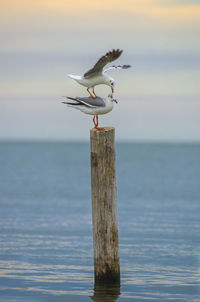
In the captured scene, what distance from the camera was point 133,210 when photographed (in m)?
37.9

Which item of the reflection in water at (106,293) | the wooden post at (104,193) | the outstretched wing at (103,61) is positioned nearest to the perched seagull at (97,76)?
A: the outstretched wing at (103,61)

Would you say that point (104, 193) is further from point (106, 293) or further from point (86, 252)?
point (86, 252)

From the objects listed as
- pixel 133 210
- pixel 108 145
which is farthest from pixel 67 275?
pixel 133 210

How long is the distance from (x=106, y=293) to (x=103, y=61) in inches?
208

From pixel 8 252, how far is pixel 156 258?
4617mm

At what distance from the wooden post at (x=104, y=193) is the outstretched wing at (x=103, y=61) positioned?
123 cm

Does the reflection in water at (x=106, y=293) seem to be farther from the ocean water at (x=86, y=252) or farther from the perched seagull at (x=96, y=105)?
the perched seagull at (x=96, y=105)

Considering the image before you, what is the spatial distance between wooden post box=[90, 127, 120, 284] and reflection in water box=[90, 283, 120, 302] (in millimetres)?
773

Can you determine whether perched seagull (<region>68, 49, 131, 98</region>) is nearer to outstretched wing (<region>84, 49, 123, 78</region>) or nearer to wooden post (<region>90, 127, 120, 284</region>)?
outstretched wing (<region>84, 49, 123, 78</region>)

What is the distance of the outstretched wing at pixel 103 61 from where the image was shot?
14922 millimetres

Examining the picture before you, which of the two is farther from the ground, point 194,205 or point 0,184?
point 0,184

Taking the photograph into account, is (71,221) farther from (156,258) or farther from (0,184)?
(0,184)

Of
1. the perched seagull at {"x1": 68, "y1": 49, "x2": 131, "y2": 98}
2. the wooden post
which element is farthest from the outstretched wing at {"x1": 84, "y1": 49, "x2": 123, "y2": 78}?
the wooden post

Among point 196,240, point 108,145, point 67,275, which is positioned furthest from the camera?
point 196,240
